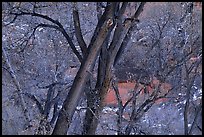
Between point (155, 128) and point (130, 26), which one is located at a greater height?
point (130, 26)

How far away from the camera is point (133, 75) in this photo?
16.5 metres

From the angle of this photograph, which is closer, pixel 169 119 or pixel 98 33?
pixel 98 33

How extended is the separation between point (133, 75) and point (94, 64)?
27.8ft

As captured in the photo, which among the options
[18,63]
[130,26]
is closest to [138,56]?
[18,63]

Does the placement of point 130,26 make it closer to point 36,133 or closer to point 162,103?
point 36,133

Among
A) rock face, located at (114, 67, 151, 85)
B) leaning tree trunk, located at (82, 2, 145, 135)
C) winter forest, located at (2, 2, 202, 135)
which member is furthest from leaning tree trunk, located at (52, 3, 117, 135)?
rock face, located at (114, 67, 151, 85)

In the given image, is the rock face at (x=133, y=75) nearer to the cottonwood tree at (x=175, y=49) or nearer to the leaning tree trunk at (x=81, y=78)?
the cottonwood tree at (x=175, y=49)

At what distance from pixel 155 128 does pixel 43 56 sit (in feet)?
15.2

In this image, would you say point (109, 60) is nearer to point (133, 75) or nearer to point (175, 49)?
point (175, 49)

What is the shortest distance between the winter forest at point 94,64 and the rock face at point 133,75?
4 cm

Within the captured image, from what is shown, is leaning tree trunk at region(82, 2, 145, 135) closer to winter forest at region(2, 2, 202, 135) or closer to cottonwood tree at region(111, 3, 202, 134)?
winter forest at region(2, 2, 202, 135)

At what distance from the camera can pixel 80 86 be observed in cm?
744

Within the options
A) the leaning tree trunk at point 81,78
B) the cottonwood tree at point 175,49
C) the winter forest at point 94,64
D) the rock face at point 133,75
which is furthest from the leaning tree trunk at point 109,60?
the rock face at point 133,75

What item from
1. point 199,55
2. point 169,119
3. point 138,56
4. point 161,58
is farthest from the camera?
point 169,119
